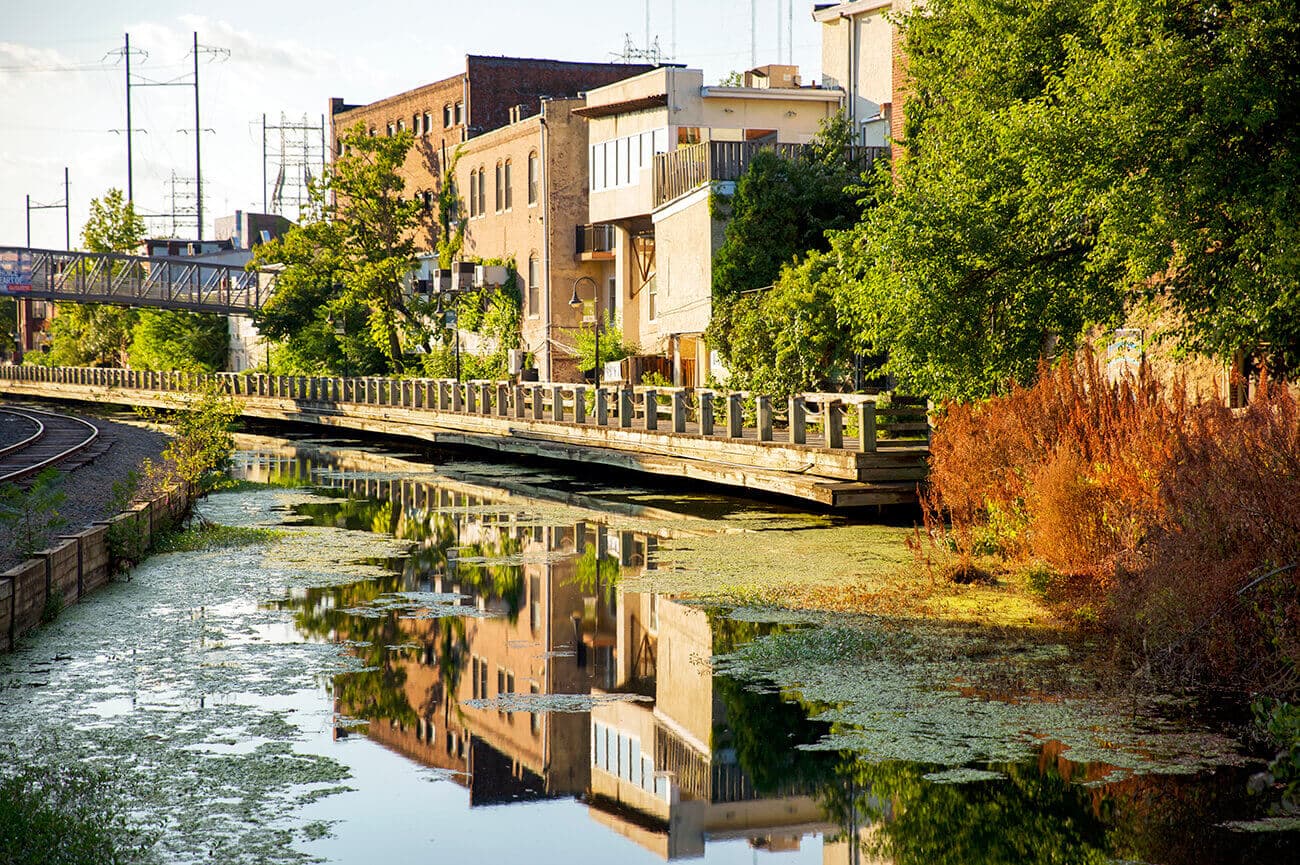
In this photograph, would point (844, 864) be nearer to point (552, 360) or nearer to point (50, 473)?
point (50, 473)

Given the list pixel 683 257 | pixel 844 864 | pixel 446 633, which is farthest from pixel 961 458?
pixel 683 257

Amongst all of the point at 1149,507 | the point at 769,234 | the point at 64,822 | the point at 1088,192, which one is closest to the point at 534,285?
the point at 769,234

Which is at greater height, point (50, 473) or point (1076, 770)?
point (50, 473)

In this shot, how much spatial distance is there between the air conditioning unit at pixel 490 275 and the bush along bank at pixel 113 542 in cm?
2691

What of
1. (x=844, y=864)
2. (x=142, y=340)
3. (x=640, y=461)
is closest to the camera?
(x=844, y=864)

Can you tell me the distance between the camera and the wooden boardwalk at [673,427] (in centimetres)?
2372

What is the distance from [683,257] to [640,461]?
381 inches

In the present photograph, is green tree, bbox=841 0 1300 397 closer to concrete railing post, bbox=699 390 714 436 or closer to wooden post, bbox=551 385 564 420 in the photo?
concrete railing post, bbox=699 390 714 436

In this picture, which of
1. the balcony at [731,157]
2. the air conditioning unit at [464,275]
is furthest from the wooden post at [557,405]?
the air conditioning unit at [464,275]

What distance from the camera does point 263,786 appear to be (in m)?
9.35

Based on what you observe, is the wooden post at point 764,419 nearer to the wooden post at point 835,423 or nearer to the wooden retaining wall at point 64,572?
the wooden post at point 835,423

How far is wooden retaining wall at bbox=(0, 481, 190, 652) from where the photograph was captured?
13.1 metres

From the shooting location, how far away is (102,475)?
32031 millimetres

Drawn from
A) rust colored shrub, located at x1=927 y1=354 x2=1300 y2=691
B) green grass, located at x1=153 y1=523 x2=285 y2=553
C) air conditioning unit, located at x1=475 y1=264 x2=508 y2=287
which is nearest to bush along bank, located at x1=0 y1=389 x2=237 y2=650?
green grass, located at x1=153 y1=523 x2=285 y2=553
